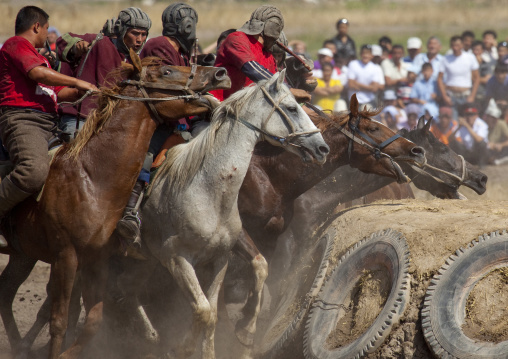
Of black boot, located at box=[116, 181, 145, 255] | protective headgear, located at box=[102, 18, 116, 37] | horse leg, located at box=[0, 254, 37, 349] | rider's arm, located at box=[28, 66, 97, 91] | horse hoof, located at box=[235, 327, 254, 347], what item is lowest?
horse leg, located at box=[0, 254, 37, 349]

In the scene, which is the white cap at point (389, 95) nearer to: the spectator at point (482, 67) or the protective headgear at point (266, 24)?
the spectator at point (482, 67)

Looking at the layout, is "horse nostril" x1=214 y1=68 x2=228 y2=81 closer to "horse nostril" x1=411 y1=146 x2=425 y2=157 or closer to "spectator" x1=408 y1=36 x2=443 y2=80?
"horse nostril" x1=411 y1=146 x2=425 y2=157

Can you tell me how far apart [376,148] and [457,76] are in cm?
802

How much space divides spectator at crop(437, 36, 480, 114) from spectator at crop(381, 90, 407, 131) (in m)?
1.14

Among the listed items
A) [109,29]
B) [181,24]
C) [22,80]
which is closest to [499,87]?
[181,24]

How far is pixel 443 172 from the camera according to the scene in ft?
25.0

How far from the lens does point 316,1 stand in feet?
108

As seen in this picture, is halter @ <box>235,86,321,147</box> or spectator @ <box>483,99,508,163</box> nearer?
halter @ <box>235,86,321,147</box>

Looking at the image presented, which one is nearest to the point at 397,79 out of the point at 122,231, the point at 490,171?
the point at 490,171

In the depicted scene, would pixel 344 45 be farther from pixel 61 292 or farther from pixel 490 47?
pixel 61 292

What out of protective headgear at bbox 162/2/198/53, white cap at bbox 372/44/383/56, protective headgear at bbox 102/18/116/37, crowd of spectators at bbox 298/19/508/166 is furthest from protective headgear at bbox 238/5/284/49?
white cap at bbox 372/44/383/56

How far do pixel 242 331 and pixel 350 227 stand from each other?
1321 millimetres

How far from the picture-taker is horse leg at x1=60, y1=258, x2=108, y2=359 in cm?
605

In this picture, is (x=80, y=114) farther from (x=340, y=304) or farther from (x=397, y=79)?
(x=397, y=79)
